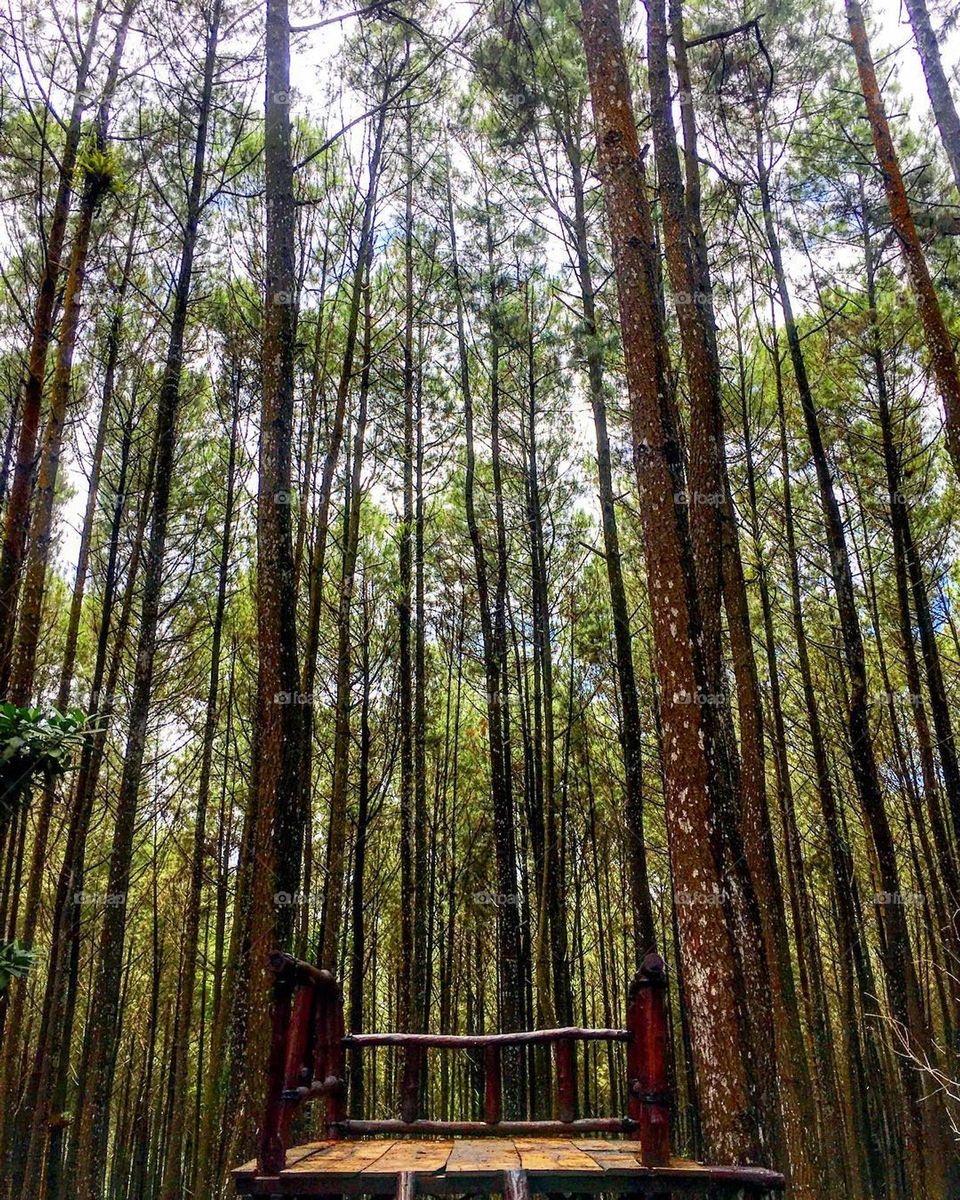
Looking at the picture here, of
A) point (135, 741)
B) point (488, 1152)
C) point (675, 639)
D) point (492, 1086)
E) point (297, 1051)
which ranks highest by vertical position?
point (135, 741)

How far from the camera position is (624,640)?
9.04 metres

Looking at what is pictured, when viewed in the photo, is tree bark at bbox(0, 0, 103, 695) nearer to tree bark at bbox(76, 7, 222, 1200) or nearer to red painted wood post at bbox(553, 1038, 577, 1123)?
tree bark at bbox(76, 7, 222, 1200)

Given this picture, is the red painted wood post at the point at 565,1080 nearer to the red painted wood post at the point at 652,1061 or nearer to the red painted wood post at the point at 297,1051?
the red painted wood post at the point at 652,1061

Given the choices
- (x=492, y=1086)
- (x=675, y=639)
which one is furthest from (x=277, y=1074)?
(x=675, y=639)

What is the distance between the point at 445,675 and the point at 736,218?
8.31 meters

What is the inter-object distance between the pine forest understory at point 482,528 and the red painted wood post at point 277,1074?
1880mm

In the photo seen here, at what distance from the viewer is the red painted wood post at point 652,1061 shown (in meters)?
2.64

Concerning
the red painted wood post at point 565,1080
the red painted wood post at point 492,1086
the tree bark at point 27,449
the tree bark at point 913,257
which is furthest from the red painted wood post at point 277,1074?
the tree bark at point 913,257

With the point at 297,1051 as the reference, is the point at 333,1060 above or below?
below

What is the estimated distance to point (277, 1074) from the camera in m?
2.71

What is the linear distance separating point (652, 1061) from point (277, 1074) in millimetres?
1229

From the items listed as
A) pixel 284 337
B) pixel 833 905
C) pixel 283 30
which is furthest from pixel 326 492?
pixel 833 905

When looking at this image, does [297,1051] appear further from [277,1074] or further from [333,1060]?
[333,1060]

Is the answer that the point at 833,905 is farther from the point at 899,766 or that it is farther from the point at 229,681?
the point at 229,681
